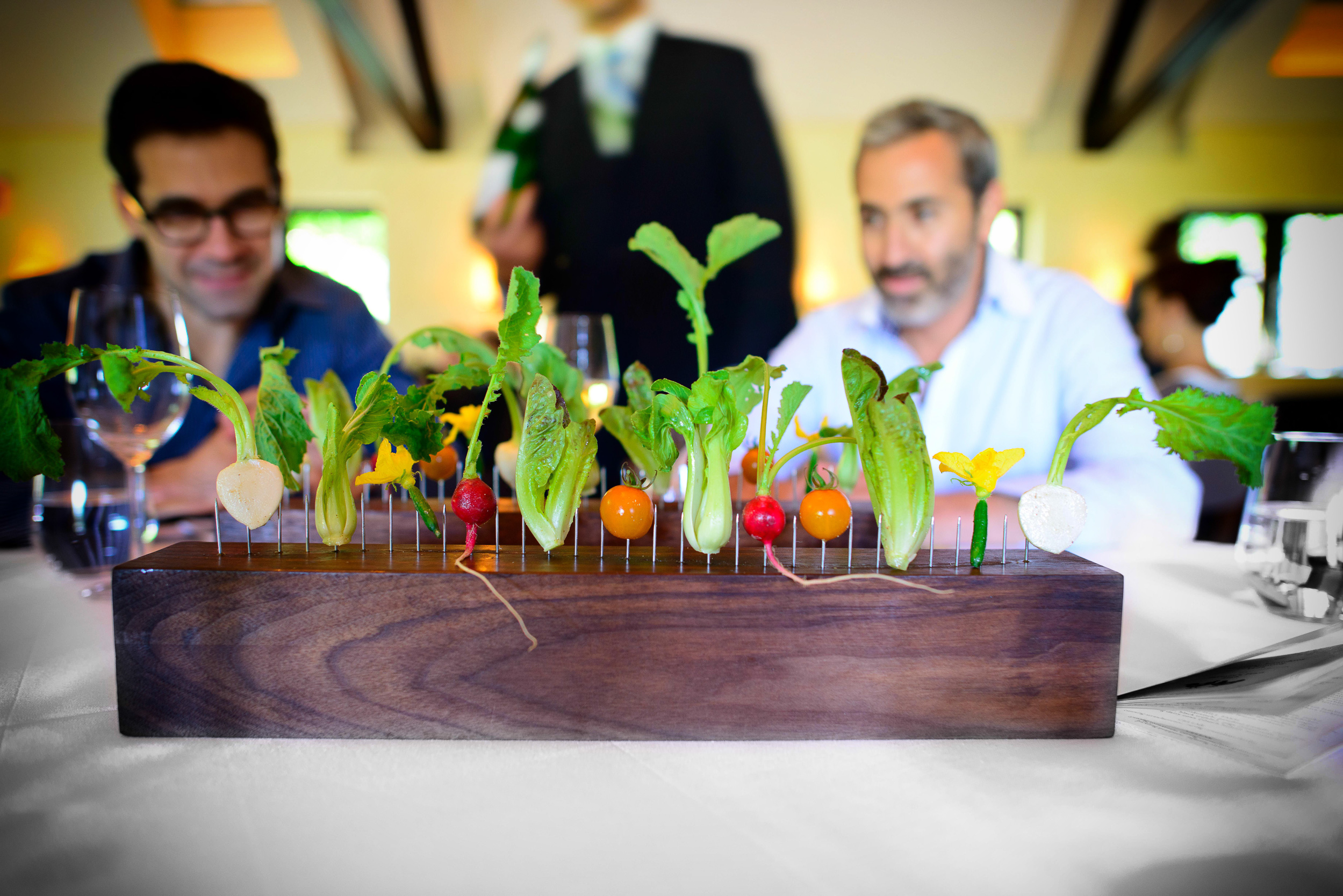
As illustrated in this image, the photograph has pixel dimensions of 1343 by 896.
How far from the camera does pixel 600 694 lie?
2.20 ft

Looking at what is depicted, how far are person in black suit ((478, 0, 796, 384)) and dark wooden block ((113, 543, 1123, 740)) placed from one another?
1773 millimetres

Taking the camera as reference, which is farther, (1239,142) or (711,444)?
(1239,142)

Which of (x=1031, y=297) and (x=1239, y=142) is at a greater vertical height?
(x=1239, y=142)

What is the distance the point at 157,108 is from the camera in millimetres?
2303

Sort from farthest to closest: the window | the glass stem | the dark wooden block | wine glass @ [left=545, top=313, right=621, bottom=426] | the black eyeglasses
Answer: the window, the black eyeglasses, wine glass @ [left=545, top=313, right=621, bottom=426], the glass stem, the dark wooden block

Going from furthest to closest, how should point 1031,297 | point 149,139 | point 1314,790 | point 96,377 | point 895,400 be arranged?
point 1031,297 < point 149,139 < point 96,377 < point 895,400 < point 1314,790

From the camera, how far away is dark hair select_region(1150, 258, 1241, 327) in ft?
8.39

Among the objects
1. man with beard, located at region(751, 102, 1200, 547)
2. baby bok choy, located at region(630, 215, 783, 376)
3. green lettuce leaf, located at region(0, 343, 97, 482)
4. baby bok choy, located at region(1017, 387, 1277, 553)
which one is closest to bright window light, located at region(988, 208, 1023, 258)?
man with beard, located at region(751, 102, 1200, 547)

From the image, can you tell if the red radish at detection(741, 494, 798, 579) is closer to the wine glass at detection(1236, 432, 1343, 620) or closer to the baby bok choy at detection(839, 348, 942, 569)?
the baby bok choy at detection(839, 348, 942, 569)

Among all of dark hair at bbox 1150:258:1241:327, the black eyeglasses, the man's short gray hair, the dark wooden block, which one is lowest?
the dark wooden block

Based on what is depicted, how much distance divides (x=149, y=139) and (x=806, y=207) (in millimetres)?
2112

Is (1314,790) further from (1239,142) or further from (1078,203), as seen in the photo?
(1239,142)

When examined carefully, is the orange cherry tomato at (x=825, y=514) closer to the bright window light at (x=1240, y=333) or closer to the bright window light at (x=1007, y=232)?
the bright window light at (x=1007, y=232)

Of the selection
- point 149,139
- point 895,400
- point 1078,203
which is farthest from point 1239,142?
point 149,139
